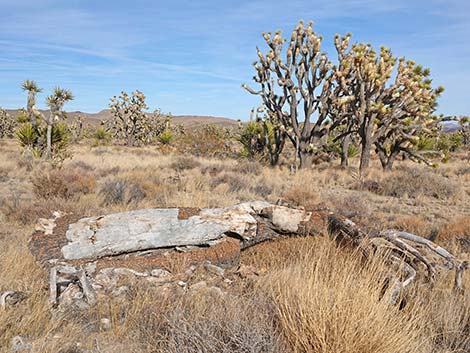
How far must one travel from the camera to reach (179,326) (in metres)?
2.66

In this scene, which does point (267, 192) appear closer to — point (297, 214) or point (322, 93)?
point (297, 214)

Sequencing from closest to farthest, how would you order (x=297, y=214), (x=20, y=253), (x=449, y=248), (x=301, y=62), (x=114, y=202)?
(x=20, y=253)
(x=297, y=214)
(x=449, y=248)
(x=114, y=202)
(x=301, y=62)

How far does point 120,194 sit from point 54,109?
11.3 m

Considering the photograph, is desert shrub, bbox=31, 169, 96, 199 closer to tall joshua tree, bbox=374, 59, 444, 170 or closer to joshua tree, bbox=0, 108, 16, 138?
tall joshua tree, bbox=374, 59, 444, 170

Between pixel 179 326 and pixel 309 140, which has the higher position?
pixel 309 140

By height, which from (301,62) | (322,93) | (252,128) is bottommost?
(252,128)

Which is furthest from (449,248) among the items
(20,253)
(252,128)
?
(252,128)

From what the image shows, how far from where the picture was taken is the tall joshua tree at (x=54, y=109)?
1716cm

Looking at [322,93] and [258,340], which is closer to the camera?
[258,340]

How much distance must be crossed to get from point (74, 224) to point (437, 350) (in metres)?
3.68

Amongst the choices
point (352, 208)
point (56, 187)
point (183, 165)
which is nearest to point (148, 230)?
point (56, 187)

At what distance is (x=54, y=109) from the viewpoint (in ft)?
57.6

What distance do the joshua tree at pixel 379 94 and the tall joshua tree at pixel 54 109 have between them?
12.5 m

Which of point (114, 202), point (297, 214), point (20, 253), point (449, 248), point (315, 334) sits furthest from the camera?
point (114, 202)
